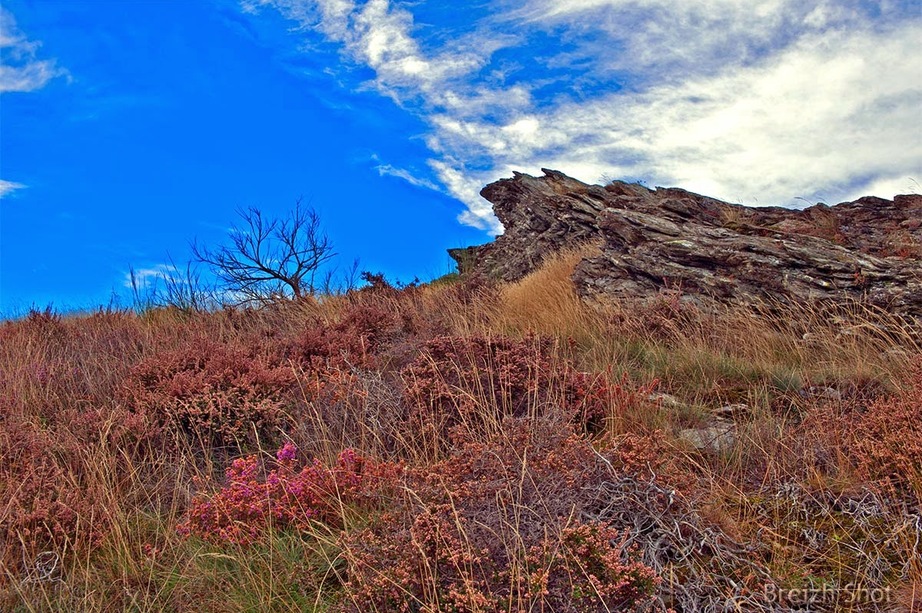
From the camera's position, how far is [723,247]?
30.5 feet

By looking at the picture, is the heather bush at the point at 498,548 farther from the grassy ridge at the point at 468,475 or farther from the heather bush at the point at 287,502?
the heather bush at the point at 287,502

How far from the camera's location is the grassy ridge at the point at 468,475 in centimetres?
302

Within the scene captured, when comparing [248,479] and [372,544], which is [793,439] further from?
[248,479]

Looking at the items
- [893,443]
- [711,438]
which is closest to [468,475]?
[711,438]

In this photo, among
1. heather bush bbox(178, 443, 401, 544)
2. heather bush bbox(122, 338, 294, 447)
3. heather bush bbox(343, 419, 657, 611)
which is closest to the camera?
heather bush bbox(343, 419, 657, 611)

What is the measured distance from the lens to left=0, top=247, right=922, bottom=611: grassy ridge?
3020mm

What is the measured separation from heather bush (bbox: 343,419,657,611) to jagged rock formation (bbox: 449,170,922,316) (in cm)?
614

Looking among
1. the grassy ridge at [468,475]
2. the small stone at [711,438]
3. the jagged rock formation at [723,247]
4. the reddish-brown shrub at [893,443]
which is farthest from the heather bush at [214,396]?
the jagged rock formation at [723,247]

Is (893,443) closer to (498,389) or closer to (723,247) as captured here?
(498,389)

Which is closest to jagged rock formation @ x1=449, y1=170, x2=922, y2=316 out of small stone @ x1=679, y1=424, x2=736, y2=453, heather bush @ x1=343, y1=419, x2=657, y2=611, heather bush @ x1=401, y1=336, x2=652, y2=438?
heather bush @ x1=401, y1=336, x2=652, y2=438

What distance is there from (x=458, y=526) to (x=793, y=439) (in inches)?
120

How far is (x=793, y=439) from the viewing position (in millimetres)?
4680

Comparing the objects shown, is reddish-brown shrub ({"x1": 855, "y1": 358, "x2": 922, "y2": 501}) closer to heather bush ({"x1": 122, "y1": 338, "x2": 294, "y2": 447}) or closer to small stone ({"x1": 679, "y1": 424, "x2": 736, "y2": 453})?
small stone ({"x1": 679, "y1": 424, "x2": 736, "y2": 453})

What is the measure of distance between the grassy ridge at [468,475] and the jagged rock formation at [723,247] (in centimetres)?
79
